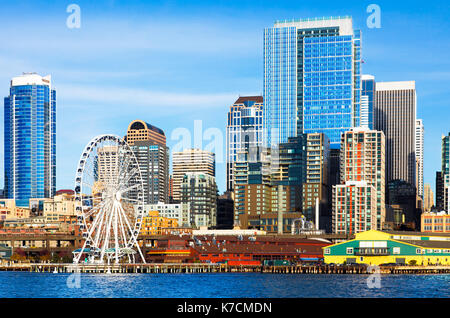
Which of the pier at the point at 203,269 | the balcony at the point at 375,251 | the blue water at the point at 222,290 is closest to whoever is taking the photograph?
the blue water at the point at 222,290

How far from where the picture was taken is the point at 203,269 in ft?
615

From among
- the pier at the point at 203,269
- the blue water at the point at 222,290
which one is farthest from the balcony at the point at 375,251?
the blue water at the point at 222,290

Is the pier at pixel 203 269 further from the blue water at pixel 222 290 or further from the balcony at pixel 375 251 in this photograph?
the blue water at pixel 222 290

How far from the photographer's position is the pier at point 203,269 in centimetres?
17000

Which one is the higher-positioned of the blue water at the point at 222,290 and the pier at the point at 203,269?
the blue water at the point at 222,290

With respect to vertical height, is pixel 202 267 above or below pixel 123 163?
below

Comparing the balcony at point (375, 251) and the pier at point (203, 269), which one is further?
the balcony at point (375, 251)
